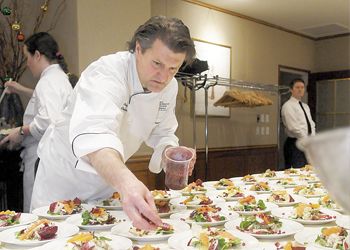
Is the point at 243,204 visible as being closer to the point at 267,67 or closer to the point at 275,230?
the point at 275,230

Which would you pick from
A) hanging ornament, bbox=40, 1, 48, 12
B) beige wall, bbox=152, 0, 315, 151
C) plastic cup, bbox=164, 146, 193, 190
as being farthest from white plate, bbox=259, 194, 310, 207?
beige wall, bbox=152, 0, 315, 151

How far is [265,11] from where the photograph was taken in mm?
5352

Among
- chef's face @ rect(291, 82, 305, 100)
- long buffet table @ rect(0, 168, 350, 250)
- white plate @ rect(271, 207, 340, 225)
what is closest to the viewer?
long buffet table @ rect(0, 168, 350, 250)

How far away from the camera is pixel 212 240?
39.8 inches

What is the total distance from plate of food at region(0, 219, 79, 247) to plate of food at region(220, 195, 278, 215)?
59 cm

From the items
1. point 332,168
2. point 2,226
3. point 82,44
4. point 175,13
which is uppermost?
point 175,13

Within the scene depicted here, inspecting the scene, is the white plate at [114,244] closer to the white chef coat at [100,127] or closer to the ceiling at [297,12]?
the white chef coat at [100,127]

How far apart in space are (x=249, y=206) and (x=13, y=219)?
834 millimetres

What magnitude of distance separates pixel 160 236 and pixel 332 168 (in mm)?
793

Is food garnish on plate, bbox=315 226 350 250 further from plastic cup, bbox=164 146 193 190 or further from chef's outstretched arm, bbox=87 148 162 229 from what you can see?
plastic cup, bbox=164 146 193 190

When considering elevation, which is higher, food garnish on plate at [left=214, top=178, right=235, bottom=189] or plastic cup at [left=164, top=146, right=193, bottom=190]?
plastic cup at [left=164, top=146, right=193, bottom=190]

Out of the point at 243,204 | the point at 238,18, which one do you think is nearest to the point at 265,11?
the point at 238,18

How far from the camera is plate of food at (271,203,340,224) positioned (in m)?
1.26

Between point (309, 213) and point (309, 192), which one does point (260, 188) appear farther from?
point (309, 213)
